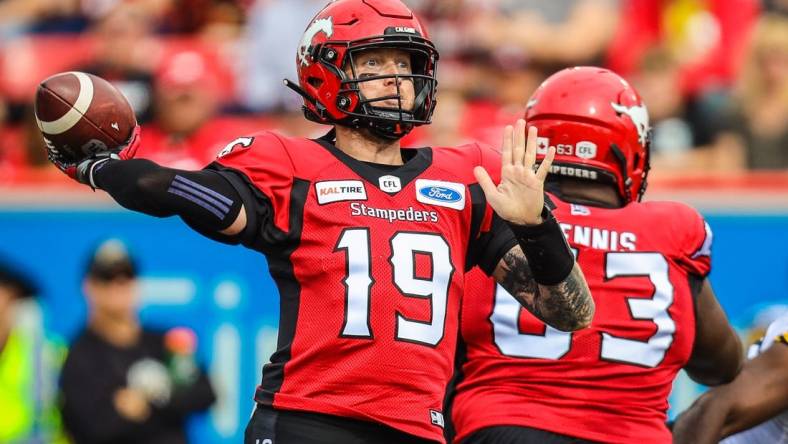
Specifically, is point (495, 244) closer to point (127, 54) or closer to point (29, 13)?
point (127, 54)

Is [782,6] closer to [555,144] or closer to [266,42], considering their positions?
[266,42]

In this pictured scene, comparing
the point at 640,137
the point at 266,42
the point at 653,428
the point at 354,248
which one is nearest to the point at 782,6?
the point at 266,42

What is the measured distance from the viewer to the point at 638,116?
16.8 ft

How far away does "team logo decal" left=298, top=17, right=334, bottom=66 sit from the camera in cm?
440

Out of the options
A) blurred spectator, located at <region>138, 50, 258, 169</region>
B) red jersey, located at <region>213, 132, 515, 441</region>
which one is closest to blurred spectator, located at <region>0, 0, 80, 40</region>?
blurred spectator, located at <region>138, 50, 258, 169</region>

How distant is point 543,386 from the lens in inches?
183

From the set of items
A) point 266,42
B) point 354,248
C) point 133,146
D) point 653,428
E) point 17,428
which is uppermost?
point 266,42

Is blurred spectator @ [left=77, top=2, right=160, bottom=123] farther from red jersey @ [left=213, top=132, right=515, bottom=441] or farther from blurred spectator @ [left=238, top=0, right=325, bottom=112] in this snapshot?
red jersey @ [left=213, top=132, right=515, bottom=441]

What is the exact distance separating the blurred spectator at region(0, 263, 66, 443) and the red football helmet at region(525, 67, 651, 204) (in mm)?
4316

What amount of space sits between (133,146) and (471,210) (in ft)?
3.60

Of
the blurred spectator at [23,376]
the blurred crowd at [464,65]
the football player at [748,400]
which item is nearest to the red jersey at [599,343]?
the football player at [748,400]

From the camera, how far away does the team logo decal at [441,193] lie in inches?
165

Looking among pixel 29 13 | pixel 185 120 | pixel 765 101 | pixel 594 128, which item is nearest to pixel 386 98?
pixel 594 128

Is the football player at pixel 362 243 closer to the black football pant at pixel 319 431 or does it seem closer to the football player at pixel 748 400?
the black football pant at pixel 319 431
